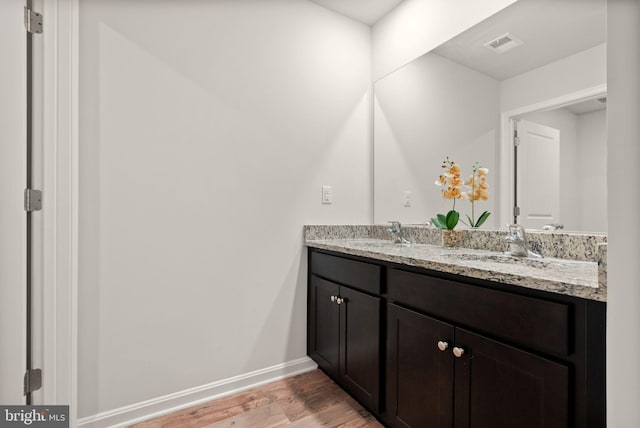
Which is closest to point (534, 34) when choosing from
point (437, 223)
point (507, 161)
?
point (507, 161)

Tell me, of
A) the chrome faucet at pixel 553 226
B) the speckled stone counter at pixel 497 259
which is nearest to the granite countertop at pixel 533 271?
the speckled stone counter at pixel 497 259

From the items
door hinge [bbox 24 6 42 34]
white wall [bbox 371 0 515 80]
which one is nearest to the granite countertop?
white wall [bbox 371 0 515 80]

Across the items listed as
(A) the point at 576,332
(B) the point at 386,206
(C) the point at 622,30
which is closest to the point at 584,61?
(C) the point at 622,30

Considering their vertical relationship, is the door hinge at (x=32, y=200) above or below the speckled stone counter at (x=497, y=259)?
above

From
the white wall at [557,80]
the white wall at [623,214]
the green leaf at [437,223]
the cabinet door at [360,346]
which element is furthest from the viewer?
the green leaf at [437,223]

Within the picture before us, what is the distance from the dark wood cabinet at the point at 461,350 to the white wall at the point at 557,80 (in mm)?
931

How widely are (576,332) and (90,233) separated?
1.78 metres

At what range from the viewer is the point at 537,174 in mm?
1402

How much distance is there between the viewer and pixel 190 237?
164cm

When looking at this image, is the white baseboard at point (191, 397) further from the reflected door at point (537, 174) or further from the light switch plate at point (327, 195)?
the reflected door at point (537, 174)

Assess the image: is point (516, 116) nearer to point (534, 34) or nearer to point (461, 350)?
point (534, 34)

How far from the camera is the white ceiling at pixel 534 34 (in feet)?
3.99

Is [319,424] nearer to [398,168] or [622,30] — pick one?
[398,168]

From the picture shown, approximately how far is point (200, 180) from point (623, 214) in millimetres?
1625
